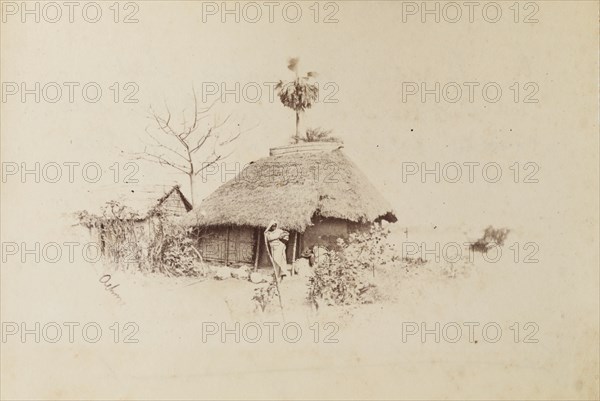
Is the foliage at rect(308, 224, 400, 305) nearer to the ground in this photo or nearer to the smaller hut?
the ground

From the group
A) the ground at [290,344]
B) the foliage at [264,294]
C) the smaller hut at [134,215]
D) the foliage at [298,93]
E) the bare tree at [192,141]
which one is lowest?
the ground at [290,344]

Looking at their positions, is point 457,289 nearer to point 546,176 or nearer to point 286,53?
point 546,176

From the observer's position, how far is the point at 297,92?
1.91 metres

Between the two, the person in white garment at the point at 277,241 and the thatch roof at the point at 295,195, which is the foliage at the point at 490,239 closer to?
the thatch roof at the point at 295,195

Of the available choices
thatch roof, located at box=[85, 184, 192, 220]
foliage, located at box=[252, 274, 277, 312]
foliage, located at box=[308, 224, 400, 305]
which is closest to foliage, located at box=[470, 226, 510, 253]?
foliage, located at box=[308, 224, 400, 305]

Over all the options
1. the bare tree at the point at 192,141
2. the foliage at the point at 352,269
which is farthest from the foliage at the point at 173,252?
the foliage at the point at 352,269

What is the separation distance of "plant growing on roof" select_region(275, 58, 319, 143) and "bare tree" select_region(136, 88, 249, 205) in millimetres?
194

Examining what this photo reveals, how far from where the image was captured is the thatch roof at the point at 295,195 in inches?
73.9

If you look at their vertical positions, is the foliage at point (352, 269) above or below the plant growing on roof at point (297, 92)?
below

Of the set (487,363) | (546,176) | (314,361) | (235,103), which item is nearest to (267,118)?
(235,103)

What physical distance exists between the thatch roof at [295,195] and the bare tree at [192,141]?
0.37 ft

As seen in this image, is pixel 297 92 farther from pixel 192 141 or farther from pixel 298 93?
pixel 192 141

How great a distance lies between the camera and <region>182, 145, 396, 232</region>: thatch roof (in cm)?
188

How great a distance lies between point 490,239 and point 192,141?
1118 millimetres
